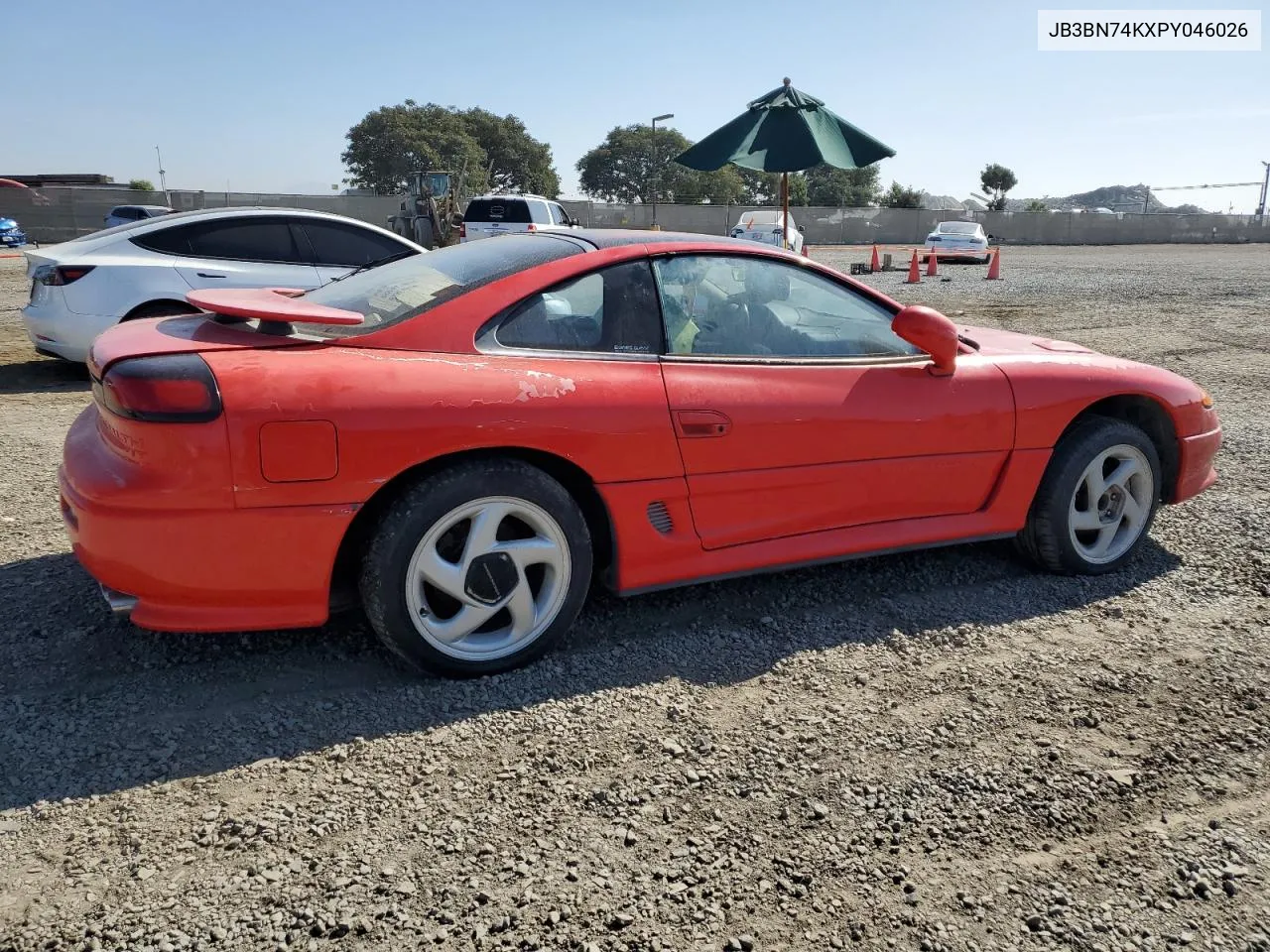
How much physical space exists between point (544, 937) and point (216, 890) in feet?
2.44

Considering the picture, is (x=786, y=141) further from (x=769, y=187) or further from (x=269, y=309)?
(x=769, y=187)

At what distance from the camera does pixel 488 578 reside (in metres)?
2.88

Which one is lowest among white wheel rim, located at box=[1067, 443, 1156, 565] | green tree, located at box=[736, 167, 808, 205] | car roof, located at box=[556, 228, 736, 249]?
white wheel rim, located at box=[1067, 443, 1156, 565]

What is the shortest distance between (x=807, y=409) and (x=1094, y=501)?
1.55 meters

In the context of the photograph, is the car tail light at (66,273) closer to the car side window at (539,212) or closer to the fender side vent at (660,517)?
the fender side vent at (660,517)

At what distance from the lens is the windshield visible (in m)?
2.99

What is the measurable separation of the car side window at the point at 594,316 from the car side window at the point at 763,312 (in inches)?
2.8

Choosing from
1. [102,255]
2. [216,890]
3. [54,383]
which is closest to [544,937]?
[216,890]

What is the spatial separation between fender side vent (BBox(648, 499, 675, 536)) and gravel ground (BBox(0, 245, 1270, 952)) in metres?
0.45

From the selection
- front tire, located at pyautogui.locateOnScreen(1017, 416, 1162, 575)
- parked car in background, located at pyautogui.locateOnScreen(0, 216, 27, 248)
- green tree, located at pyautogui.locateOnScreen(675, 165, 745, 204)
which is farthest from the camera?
green tree, located at pyautogui.locateOnScreen(675, 165, 745, 204)

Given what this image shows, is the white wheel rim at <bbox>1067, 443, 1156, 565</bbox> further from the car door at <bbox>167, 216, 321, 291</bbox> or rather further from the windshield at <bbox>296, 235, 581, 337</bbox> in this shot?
the car door at <bbox>167, 216, 321, 291</bbox>

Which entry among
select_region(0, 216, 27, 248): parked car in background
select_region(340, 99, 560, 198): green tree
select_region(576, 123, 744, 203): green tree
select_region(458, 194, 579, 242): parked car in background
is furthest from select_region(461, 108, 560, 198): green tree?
select_region(458, 194, 579, 242): parked car in background

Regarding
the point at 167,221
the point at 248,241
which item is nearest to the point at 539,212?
the point at 248,241

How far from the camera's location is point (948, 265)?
2489cm
